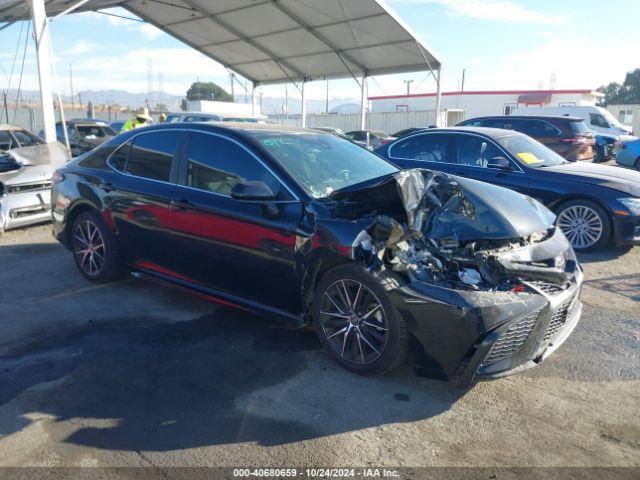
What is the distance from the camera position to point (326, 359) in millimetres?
3742

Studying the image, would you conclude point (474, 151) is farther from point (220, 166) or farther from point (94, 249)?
point (94, 249)

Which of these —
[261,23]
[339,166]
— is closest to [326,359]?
[339,166]

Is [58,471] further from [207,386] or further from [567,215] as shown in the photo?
[567,215]

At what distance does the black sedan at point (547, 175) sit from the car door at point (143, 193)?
4183mm

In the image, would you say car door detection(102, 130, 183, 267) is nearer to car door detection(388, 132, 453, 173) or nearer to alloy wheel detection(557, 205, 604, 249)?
car door detection(388, 132, 453, 173)

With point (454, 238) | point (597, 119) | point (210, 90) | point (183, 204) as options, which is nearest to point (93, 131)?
point (183, 204)

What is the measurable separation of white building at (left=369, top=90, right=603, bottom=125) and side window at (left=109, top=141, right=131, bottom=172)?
35468 millimetres

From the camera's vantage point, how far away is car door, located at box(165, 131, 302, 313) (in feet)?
12.2

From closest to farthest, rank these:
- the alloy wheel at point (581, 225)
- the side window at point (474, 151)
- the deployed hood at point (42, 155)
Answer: the alloy wheel at point (581, 225) < the side window at point (474, 151) < the deployed hood at point (42, 155)

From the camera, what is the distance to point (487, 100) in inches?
1622

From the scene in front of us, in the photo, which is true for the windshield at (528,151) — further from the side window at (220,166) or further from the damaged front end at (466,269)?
the side window at (220,166)

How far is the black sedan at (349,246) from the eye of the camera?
10.1 feet

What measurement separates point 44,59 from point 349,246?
11.2 metres

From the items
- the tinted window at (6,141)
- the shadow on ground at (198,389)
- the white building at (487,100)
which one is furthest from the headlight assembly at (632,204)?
the white building at (487,100)
